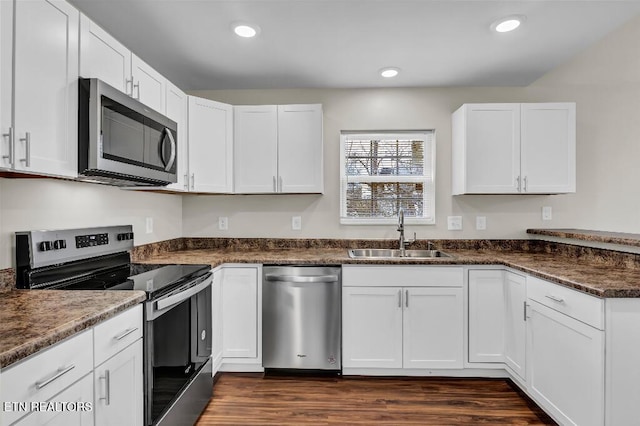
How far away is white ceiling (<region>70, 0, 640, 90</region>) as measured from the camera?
203cm

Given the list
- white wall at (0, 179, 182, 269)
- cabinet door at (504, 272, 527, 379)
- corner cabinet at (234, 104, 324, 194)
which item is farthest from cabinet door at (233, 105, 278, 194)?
cabinet door at (504, 272, 527, 379)

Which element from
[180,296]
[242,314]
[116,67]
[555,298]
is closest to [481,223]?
[555,298]

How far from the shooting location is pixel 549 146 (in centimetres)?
284

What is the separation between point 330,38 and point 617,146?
2396 millimetres

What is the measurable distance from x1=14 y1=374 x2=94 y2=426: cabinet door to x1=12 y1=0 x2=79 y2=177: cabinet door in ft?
2.59

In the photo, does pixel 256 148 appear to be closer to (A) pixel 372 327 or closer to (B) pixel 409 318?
(A) pixel 372 327

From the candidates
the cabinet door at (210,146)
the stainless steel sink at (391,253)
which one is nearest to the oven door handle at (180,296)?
the cabinet door at (210,146)

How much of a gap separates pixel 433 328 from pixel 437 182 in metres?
1.33

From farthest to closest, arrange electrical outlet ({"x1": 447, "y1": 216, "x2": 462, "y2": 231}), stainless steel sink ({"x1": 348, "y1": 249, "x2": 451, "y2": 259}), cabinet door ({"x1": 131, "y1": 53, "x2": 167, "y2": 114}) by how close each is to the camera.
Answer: electrical outlet ({"x1": 447, "y1": 216, "x2": 462, "y2": 231}) → stainless steel sink ({"x1": 348, "y1": 249, "x2": 451, "y2": 259}) → cabinet door ({"x1": 131, "y1": 53, "x2": 167, "y2": 114})

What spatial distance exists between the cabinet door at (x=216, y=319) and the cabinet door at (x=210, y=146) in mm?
730

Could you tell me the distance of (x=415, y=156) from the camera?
3336mm

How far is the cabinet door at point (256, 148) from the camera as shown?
3.02m

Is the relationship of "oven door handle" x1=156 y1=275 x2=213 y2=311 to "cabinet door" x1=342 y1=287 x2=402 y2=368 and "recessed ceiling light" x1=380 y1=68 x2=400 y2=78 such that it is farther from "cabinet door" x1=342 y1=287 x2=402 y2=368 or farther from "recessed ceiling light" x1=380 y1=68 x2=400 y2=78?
"recessed ceiling light" x1=380 y1=68 x2=400 y2=78

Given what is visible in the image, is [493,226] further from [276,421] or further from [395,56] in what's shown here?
[276,421]
